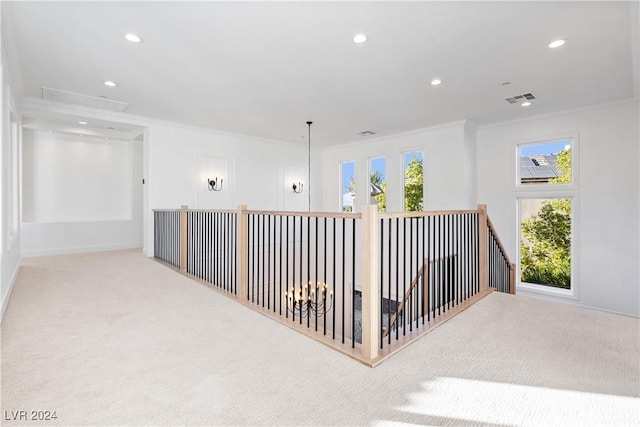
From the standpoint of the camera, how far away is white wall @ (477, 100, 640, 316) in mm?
4836

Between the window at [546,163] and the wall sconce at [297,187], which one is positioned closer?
the window at [546,163]

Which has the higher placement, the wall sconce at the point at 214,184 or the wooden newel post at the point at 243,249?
the wall sconce at the point at 214,184

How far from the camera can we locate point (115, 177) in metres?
7.11

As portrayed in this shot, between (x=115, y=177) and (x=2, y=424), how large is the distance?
6786 mm

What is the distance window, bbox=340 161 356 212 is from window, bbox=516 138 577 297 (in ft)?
12.4

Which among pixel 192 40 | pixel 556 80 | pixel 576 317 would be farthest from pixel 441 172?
pixel 192 40

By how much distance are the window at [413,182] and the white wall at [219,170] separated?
2805mm

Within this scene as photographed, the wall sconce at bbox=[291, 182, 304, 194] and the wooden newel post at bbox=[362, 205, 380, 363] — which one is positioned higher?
the wall sconce at bbox=[291, 182, 304, 194]

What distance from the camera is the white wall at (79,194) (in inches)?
239

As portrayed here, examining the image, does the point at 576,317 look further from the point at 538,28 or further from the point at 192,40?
the point at 192,40

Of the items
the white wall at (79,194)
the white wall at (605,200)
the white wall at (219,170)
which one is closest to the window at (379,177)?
the white wall at (219,170)

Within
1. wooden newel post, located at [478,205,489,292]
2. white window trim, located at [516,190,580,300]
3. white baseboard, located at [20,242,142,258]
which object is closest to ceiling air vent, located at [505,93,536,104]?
white window trim, located at [516,190,580,300]

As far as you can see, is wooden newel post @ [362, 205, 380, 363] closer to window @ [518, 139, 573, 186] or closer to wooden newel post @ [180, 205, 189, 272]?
wooden newel post @ [180, 205, 189, 272]

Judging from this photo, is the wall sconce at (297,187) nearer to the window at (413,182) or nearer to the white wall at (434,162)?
the white wall at (434,162)
